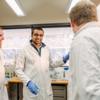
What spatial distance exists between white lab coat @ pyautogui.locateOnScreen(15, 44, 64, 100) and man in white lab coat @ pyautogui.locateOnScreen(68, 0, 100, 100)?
1004 mm

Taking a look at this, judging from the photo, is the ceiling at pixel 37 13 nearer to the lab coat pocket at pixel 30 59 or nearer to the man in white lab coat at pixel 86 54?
the lab coat pocket at pixel 30 59

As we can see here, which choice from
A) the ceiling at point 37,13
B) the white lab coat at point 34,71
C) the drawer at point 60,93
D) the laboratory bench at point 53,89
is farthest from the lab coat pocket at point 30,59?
the ceiling at point 37,13

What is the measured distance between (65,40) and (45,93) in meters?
1.63

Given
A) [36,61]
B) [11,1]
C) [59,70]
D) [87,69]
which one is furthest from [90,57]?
[59,70]

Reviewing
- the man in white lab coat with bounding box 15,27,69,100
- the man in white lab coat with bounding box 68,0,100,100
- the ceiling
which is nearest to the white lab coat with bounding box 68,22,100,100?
the man in white lab coat with bounding box 68,0,100,100

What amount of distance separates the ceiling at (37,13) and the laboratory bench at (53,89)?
1.50m

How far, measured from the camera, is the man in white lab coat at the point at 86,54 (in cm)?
52

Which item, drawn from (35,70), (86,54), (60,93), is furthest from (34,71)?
(86,54)

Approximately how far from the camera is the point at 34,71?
162cm

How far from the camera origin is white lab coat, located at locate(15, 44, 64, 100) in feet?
5.16

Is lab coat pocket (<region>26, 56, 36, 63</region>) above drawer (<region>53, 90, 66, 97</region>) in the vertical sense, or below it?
above

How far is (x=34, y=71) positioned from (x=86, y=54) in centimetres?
121

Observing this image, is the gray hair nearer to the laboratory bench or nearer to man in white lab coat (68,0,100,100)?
man in white lab coat (68,0,100,100)

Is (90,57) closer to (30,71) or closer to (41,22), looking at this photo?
(30,71)
